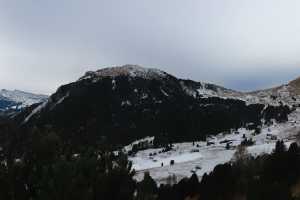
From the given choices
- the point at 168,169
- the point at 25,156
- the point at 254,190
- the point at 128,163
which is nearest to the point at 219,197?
the point at 254,190

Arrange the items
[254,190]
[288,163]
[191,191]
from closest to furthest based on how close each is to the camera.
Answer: [254,190]
[288,163]
[191,191]

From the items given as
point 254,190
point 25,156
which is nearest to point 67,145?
point 25,156

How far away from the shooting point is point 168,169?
194500mm

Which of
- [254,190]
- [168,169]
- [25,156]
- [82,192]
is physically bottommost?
[168,169]

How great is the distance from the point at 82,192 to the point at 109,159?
15.7 ft

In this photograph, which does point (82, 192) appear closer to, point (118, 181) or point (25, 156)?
point (118, 181)

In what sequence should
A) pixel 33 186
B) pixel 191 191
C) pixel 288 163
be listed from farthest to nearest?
1. pixel 191 191
2. pixel 288 163
3. pixel 33 186

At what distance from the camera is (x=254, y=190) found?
48.7 m

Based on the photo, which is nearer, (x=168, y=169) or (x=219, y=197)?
(x=219, y=197)

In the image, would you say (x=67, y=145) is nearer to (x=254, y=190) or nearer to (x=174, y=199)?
(x=254, y=190)

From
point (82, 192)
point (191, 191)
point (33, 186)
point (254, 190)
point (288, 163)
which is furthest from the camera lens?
point (191, 191)

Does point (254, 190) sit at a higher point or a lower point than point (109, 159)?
lower

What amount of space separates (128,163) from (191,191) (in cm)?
4730

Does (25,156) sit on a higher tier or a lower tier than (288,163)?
higher
